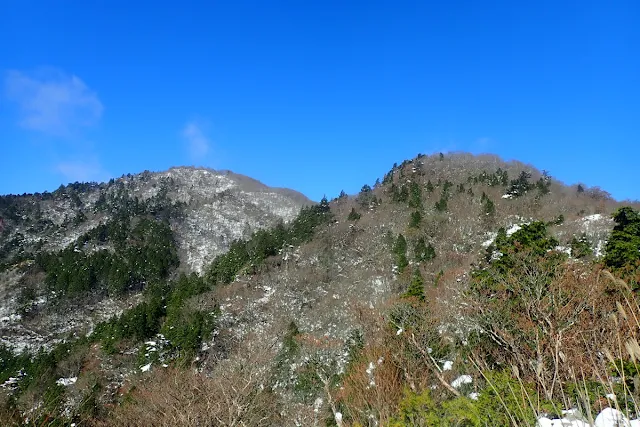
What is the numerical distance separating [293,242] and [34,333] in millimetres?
42877

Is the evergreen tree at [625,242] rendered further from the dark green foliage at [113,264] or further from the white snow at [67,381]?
the dark green foliage at [113,264]

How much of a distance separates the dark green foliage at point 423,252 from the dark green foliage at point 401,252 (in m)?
1.48

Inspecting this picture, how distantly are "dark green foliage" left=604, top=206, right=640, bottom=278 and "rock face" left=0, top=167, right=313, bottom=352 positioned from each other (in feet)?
229

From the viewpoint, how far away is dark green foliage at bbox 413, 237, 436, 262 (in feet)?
170

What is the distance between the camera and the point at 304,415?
25.3 m

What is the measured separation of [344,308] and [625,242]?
31190 millimetres

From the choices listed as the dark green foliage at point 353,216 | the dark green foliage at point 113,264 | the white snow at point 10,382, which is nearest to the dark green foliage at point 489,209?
the dark green foliage at point 353,216

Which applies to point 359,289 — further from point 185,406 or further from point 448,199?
point 185,406

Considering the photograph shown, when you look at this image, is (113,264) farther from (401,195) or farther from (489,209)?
(489,209)

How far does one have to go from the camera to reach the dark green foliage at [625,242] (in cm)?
2130

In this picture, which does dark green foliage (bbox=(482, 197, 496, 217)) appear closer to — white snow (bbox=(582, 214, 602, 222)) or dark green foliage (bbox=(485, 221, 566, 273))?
white snow (bbox=(582, 214, 602, 222))

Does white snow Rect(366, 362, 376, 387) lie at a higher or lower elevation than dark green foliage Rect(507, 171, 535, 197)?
lower

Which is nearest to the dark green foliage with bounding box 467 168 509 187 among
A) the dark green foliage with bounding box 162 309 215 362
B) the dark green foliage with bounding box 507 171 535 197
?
the dark green foliage with bounding box 507 171 535 197

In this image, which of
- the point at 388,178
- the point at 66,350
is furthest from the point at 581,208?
the point at 66,350
